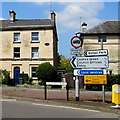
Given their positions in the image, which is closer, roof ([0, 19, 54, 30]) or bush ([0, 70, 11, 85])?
bush ([0, 70, 11, 85])

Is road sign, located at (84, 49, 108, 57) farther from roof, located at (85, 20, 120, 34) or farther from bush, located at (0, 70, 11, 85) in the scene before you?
roof, located at (85, 20, 120, 34)

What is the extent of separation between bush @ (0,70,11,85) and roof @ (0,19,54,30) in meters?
6.58

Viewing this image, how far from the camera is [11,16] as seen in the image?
34.1 m

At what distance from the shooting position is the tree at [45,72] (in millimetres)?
27875

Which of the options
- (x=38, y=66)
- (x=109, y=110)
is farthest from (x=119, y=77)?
(x=109, y=110)

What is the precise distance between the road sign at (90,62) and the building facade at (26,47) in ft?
62.7

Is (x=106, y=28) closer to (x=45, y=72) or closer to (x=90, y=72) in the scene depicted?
(x=45, y=72)

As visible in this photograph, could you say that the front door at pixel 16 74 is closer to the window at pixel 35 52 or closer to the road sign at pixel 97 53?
the window at pixel 35 52

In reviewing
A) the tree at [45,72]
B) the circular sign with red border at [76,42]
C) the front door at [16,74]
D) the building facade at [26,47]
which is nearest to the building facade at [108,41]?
the building facade at [26,47]

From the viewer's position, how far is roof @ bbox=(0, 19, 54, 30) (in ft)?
103

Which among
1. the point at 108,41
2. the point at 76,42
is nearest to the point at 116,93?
the point at 76,42

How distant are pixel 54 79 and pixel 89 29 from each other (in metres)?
9.43

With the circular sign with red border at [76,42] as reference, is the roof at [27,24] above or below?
above

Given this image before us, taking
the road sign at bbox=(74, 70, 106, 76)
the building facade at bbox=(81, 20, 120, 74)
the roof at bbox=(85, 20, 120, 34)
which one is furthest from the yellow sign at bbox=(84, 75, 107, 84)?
the roof at bbox=(85, 20, 120, 34)
